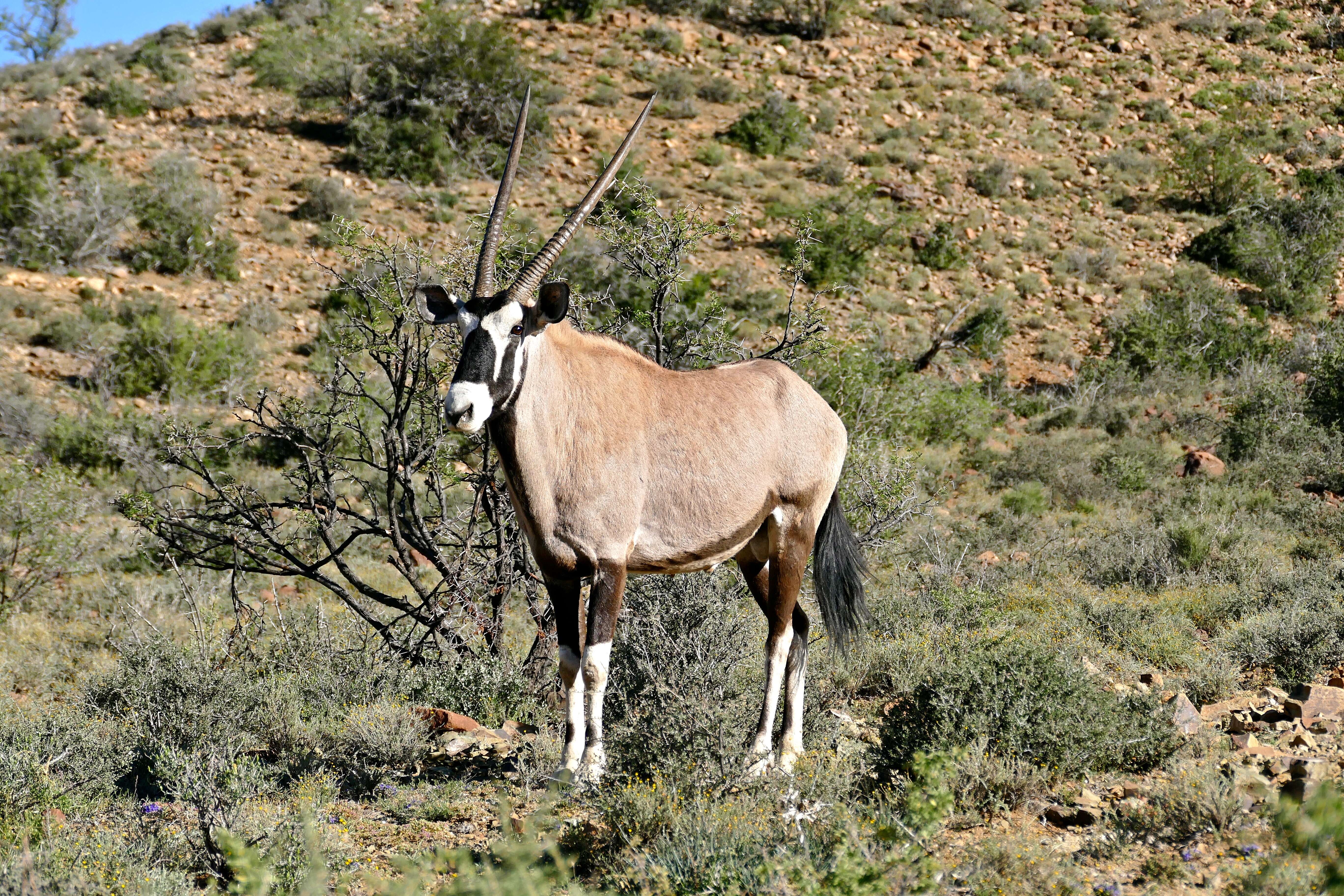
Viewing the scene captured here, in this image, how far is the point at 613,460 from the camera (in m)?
4.94

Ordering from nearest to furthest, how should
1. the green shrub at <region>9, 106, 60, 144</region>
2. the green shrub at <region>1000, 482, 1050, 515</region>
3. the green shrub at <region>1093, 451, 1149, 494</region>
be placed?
the green shrub at <region>1000, 482, 1050, 515</region> → the green shrub at <region>1093, 451, 1149, 494</region> → the green shrub at <region>9, 106, 60, 144</region>

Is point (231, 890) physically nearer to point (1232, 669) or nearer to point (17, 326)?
point (1232, 669)

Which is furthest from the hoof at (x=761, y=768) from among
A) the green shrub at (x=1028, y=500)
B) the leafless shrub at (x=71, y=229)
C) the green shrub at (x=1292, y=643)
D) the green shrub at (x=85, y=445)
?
the leafless shrub at (x=71, y=229)

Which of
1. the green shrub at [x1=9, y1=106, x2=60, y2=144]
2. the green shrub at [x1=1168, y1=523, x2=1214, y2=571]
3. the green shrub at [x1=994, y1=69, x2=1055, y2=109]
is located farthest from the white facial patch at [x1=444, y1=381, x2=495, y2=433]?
the green shrub at [x1=994, y1=69, x2=1055, y2=109]

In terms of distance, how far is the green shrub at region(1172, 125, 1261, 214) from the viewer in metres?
25.0

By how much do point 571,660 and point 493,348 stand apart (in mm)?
1664

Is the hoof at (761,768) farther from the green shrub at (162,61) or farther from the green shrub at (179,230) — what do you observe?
the green shrub at (162,61)

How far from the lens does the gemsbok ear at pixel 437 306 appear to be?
15.7ft

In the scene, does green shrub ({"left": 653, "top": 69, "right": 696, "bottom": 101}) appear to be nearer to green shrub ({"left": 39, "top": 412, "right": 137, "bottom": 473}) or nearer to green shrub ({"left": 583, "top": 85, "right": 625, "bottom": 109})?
green shrub ({"left": 583, "top": 85, "right": 625, "bottom": 109})

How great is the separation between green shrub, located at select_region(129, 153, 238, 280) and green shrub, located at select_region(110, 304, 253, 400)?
3134mm

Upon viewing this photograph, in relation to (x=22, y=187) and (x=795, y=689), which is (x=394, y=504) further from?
(x=22, y=187)

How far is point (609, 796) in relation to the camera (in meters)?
4.54

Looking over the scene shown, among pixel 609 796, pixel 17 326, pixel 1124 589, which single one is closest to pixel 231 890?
pixel 609 796

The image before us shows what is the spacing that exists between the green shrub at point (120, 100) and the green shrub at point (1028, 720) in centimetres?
2700
